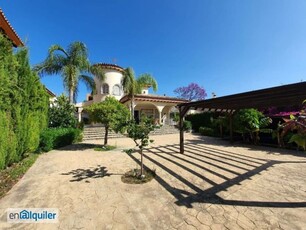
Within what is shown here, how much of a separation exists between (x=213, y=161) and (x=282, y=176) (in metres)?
2.57

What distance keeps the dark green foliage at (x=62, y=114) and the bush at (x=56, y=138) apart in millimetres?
1456

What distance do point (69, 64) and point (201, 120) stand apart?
645 inches

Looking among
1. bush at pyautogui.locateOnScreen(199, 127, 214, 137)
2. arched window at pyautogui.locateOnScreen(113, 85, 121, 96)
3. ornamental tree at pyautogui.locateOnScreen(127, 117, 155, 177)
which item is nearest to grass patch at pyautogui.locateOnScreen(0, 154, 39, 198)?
ornamental tree at pyautogui.locateOnScreen(127, 117, 155, 177)

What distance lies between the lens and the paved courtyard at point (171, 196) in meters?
3.38

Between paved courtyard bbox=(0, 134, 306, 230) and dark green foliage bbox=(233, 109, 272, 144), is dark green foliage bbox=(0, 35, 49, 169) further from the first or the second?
dark green foliage bbox=(233, 109, 272, 144)

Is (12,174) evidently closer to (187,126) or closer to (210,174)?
(210,174)

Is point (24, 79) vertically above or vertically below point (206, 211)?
above

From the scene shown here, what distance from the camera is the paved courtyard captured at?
3.38 metres

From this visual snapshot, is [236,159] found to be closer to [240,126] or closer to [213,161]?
[213,161]

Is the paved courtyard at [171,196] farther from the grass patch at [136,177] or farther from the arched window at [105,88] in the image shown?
the arched window at [105,88]

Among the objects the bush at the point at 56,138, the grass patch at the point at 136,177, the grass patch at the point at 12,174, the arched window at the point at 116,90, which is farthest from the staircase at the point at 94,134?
the grass patch at the point at 136,177

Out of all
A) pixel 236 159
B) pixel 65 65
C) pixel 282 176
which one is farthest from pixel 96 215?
pixel 65 65

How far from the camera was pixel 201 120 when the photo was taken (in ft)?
72.8

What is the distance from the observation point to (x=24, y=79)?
8086mm
